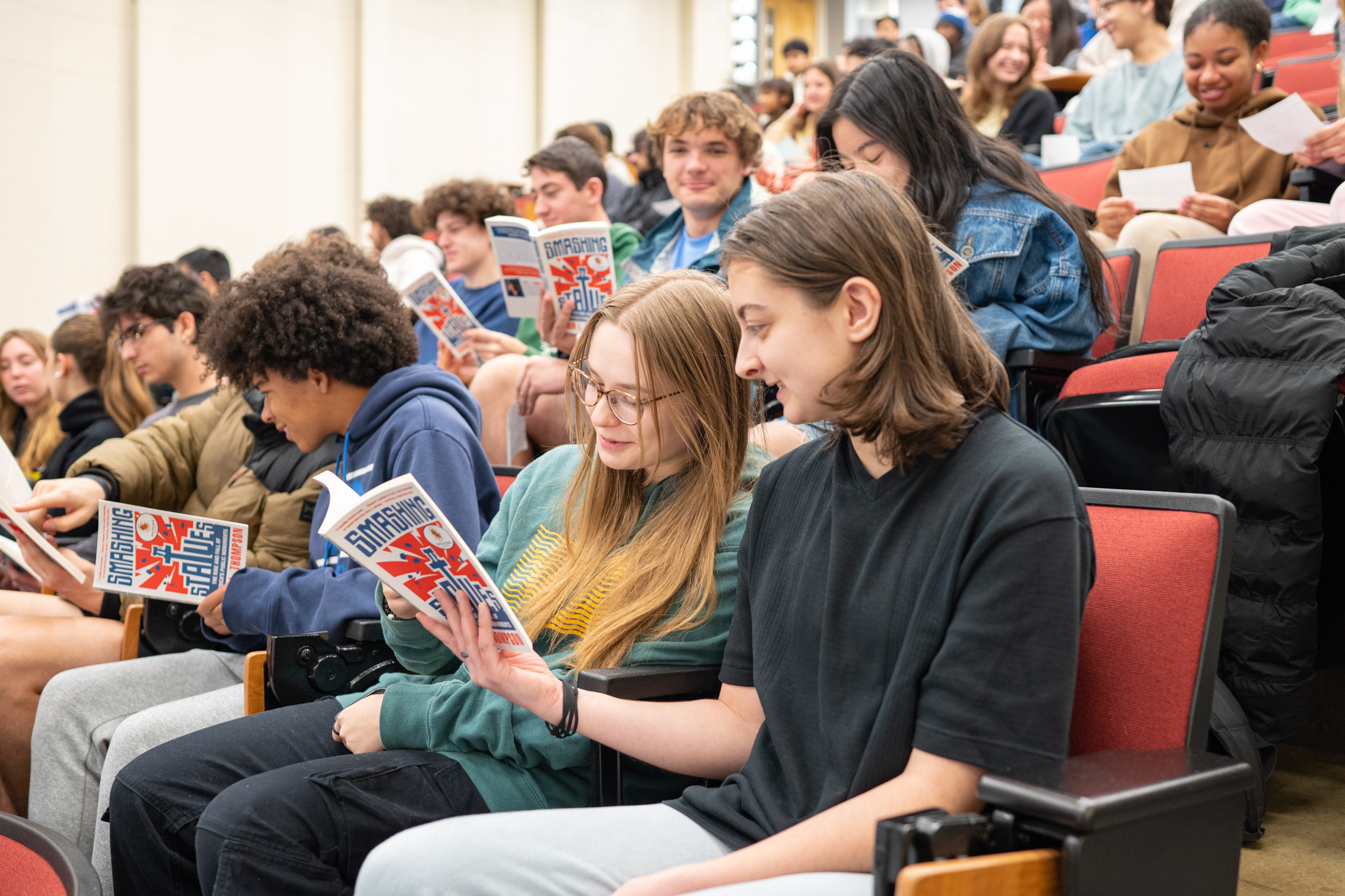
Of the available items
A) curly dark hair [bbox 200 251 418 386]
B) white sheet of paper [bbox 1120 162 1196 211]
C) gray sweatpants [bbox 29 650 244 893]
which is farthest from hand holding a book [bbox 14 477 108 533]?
white sheet of paper [bbox 1120 162 1196 211]

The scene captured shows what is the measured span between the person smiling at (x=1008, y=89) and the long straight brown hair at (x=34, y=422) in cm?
413

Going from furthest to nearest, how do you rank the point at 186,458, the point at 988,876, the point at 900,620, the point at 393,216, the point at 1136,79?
1. the point at 393,216
2. the point at 1136,79
3. the point at 186,458
4. the point at 900,620
5. the point at 988,876

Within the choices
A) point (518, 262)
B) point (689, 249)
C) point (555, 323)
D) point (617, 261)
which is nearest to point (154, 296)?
point (518, 262)

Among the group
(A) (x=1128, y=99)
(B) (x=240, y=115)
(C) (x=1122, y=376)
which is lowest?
(C) (x=1122, y=376)

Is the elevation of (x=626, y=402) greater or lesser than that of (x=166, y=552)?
greater

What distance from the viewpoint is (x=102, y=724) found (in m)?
2.12

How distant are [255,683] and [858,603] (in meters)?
1.19

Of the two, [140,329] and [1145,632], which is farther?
[140,329]

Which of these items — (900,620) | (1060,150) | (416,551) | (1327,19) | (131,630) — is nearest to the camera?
(900,620)

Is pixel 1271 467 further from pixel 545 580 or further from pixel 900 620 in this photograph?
pixel 545 580

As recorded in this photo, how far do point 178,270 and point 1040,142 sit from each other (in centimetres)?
359

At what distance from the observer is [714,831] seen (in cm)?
122

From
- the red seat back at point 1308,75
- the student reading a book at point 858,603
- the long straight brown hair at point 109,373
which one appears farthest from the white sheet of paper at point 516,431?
the red seat back at point 1308,75

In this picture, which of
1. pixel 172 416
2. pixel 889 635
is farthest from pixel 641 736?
pixel 172 416
